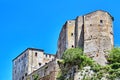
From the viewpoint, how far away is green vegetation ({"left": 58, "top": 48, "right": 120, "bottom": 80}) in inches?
2029

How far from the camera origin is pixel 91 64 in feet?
174

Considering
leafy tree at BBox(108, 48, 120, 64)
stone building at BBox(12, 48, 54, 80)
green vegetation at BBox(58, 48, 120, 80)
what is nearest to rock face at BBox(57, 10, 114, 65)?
leafy tree at BBox(108, 48, 120, 64)

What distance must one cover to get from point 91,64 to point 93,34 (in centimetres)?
360

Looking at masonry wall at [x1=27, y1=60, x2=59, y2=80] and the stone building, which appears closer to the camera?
masonry wall at [x1=27, y1=60, x2=59, y2=80]

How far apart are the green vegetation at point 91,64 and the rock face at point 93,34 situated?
2.64 feet

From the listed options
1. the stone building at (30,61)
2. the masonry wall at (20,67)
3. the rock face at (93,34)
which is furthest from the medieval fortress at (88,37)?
the masonry wall at (20,67)

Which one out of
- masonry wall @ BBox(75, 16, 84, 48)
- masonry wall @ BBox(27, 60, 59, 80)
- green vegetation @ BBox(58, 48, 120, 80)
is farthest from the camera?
masonry wall @ BBox(75, 16, 84, 48)

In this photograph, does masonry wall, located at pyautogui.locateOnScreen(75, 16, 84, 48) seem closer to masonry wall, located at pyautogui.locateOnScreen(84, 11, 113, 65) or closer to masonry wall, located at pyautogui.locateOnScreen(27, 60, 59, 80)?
masonry wall, located at pyautogui.locateOnScreen(84, 11, 113, 65)

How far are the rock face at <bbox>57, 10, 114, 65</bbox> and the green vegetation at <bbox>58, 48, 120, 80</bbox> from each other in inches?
31.7

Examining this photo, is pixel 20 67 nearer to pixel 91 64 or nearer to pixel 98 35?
pixel 98 35

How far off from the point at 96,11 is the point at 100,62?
5.89 meters

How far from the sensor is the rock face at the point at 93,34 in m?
54.1

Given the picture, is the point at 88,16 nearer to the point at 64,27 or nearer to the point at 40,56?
the point at 64,27

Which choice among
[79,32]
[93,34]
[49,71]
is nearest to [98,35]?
[93,34]
